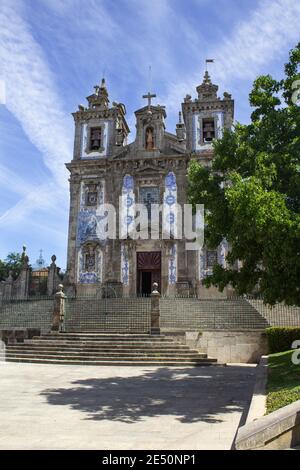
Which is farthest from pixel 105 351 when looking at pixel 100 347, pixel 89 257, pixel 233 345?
pixel 89 257

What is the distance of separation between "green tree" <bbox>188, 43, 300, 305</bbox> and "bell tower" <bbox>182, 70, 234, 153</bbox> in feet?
61.7

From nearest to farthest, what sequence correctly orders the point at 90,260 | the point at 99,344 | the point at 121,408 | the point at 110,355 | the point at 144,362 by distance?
the point at 121,408, the point at 144,362, the point at 110,355, the point at 99,344, the point at 90,260

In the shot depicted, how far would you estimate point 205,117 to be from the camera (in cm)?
3050

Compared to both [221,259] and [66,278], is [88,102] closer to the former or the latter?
[66,278]

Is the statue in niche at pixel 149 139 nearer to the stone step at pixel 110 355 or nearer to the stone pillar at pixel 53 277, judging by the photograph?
the stone pillar at pixel 53 277

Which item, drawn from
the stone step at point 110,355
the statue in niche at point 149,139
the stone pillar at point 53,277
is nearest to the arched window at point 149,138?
the statue in niche at point 149,139

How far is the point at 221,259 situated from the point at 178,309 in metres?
6.66

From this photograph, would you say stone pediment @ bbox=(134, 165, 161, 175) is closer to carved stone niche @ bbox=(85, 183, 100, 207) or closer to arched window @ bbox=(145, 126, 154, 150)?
arched window @ bbox=(145, 126, 154, 150)

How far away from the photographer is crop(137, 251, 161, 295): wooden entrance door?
28.3m

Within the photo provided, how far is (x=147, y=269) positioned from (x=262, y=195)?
66.0 feet

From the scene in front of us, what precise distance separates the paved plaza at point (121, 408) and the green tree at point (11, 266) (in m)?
36.1

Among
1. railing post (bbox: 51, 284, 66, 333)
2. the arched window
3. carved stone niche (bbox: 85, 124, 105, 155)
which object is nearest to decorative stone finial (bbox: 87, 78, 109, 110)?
carved stone niche (bbox: 85, 124, 105, 155)

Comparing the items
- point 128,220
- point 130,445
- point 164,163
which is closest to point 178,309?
point 128,220

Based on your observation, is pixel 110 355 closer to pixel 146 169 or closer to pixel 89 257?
pixel 89 257
